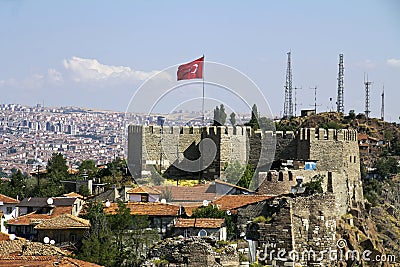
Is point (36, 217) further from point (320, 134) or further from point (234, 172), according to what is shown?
point (320, 134)

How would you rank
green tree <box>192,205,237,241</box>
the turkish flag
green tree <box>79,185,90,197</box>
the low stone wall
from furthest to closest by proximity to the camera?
green tree <box>79,185,90,197</box> → the turkish flag → green tree <box>192,205,237,241</box> → the low stone wall

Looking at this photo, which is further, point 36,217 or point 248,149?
point 248,149

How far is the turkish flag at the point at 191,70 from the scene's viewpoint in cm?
3862

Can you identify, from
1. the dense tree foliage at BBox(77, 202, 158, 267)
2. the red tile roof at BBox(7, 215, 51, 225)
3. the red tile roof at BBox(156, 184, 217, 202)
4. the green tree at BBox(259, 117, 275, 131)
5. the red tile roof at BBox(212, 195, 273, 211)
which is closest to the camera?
the dense tree foliage at BBox(77, 202, 158, 267)

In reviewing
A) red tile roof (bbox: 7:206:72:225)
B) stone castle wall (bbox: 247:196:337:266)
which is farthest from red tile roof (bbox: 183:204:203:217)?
red tile roof (bbox: 7:206:72:225)

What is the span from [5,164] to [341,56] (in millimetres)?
59037

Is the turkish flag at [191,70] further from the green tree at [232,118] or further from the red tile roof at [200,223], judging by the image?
the red tile roof at [200,223]

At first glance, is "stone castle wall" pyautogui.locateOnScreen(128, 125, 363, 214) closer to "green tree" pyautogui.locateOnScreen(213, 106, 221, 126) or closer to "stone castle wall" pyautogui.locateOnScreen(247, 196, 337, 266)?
"green tree" pyautogui.locateOnScreen(213, 106, 221, 126)

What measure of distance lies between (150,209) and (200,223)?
3643 millimetres

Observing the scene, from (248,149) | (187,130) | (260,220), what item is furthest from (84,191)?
(260,220)

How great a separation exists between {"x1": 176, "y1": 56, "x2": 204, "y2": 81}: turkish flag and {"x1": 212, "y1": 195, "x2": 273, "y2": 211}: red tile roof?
823cm

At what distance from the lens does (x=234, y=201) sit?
3052cm

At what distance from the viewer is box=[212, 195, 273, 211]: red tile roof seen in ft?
95.9

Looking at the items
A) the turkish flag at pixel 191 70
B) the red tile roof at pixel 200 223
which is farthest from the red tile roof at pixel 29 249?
the turkish flag at pixel 191 70
